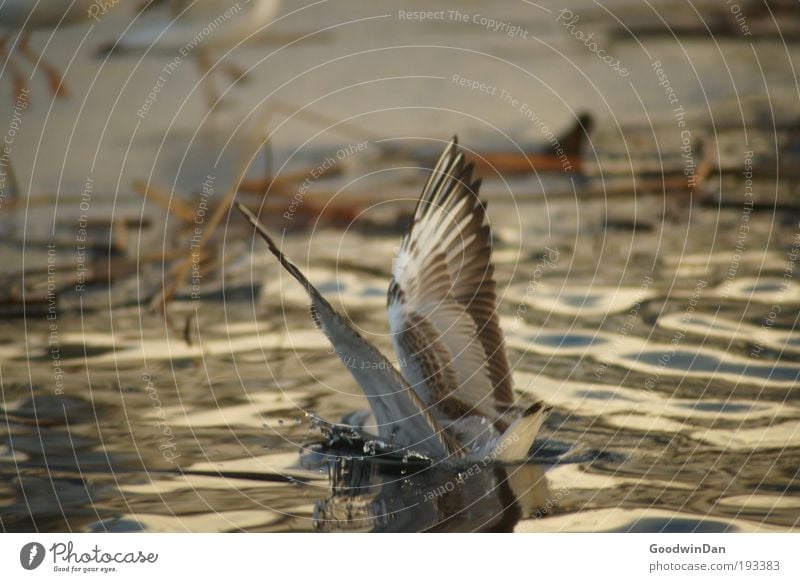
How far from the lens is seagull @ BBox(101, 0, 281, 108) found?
464cm

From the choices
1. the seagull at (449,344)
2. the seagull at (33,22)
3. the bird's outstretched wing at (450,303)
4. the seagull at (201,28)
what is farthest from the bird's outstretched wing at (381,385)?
the seagull at (33,22)

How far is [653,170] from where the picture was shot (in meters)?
5.54

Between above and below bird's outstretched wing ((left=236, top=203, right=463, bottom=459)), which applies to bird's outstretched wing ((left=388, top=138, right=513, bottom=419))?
above

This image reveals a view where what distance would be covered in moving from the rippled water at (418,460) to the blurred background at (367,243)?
1cm

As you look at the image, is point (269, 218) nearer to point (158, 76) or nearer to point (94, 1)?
point (158, 76)

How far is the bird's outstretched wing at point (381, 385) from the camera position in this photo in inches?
111

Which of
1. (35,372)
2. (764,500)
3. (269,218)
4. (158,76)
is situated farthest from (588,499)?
(158,76)

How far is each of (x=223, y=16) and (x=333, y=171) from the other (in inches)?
38.2

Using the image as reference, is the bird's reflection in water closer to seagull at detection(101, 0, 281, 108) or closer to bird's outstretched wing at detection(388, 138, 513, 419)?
bird's outstretched wing at detection(388, 138, 513, 419)

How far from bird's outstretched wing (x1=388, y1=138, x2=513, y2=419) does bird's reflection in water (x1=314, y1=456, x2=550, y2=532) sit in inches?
7.8

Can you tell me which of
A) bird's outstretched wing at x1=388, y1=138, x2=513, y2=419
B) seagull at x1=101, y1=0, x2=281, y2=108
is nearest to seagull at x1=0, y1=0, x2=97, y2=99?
seagull at x1=101, y1=0, x2=281, y2=108

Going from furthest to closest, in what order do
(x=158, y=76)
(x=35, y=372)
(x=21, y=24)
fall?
(x=158, y=76) → (x=21, y=24) → (x=35, y=372)

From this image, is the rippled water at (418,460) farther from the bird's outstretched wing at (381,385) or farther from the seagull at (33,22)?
the seagull at (33,22)

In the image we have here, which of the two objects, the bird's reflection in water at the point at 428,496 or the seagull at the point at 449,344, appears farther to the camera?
the seagull at the point at 449,344
